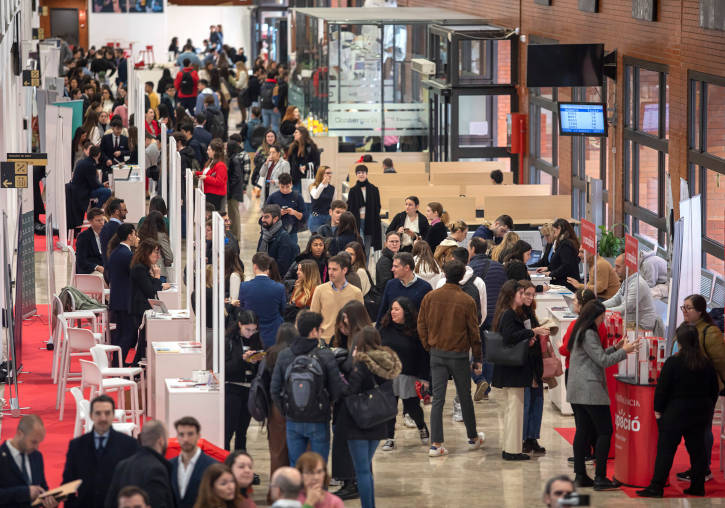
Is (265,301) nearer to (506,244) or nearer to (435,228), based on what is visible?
(506,244)

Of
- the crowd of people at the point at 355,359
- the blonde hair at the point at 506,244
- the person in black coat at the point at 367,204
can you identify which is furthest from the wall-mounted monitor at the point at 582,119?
the blonde hair at the point at 506,244

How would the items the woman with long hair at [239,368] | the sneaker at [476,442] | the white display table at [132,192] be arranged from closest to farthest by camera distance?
the woman with long hair at [239,368] → the sneaker at [476,442] → the white display table at [132,192]

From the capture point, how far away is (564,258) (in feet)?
43.6

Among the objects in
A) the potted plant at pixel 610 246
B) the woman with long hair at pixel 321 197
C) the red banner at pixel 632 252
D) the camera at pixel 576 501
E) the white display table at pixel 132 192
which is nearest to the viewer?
the camera at pixel 576 501

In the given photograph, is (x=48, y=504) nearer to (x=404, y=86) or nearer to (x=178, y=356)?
(x=178, y=356)

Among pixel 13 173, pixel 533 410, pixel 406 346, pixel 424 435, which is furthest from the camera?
pixel 13 173

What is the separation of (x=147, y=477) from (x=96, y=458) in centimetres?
64

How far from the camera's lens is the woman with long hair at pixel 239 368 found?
938cm

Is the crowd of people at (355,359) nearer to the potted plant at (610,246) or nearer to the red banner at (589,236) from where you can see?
the red banner at (589,236)

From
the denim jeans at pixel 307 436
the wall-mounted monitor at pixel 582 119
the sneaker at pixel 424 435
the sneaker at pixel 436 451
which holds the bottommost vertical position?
the sneaker at pixel 436 451

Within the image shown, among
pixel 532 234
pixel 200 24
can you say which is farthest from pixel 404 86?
pixel 200 24

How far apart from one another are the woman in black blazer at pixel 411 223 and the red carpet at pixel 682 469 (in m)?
3.73

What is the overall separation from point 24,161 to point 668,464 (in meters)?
6.68

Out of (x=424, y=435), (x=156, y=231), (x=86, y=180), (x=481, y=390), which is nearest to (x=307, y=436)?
(x=424, y=435)
